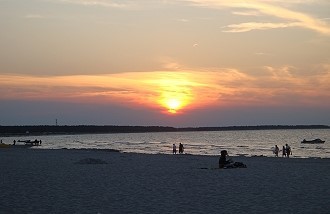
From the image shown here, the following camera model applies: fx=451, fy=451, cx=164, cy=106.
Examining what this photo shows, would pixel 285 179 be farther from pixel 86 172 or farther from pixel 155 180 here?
pixel 86 172

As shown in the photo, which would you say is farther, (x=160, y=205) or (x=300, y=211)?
(x=160, y=205)

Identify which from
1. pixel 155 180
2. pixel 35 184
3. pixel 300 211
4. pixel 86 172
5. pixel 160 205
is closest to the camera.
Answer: pixel 300 211

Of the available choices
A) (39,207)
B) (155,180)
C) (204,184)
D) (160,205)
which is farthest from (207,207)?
(155,180)

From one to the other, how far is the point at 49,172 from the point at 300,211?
14.3 meters

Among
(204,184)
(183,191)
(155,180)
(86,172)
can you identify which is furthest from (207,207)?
(86,172)

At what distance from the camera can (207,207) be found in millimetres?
12047

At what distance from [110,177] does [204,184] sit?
4654 millimetres

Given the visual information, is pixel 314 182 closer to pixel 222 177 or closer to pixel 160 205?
pixel 222 177

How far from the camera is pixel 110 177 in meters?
20.0

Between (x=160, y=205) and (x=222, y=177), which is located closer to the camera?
(x=160, y=205)

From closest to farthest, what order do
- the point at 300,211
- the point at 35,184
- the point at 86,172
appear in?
the point at 300,211
the point at 35,184
the point at 86,172

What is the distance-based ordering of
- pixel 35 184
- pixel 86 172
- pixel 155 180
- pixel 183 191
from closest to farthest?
pixel 183 191
pixel 35 184
pixel 155 180
pixel 86 172

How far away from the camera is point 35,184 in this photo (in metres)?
17.2

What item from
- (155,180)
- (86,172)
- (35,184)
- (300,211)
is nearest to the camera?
(300,211)
